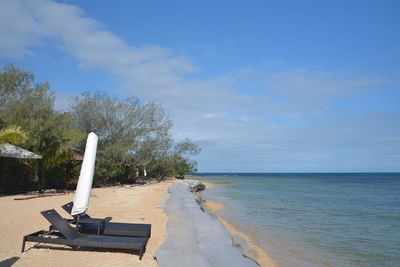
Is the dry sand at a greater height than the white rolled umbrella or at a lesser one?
lesser

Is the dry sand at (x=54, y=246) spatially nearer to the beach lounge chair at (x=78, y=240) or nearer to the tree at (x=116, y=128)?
the beach lounge chair at (x=78, y=240)

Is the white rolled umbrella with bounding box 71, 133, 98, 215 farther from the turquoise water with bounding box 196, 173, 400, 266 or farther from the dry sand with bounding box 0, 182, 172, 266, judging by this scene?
the turquoise water with bounding box 196, 173, 400, 266

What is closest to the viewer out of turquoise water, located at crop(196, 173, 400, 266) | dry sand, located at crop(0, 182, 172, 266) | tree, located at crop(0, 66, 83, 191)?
dry sand, located at crop(0, 182, 172, 266)

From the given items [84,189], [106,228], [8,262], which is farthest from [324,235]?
[8,262]

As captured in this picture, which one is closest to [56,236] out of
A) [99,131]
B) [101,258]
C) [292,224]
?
[101,258]

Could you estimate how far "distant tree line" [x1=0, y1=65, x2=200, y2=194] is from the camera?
20.0m

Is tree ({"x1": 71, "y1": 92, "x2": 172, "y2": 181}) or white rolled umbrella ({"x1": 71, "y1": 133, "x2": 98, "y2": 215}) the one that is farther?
tree ({"x1": 71, "y1": 92, "x2": 172, "y2": 181})

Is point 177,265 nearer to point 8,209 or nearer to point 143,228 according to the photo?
point 143,228

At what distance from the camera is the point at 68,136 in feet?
69.7

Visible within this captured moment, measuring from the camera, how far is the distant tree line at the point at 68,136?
789 inches

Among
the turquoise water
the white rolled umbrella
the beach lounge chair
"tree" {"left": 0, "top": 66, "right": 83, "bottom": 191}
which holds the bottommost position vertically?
the turquoise water

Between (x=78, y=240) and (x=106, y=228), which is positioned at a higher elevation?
(x=106, y=228)

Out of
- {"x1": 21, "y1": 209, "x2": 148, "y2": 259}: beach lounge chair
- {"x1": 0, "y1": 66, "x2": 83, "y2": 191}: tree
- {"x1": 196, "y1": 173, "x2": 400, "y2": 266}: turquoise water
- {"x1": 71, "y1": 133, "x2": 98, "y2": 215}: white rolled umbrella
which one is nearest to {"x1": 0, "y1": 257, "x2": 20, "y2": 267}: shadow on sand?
{"x1": 21, "y1": 209, "x2": 148, "y2": 259}: beach lounge chair

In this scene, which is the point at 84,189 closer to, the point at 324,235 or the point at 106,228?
the point at 106,228
